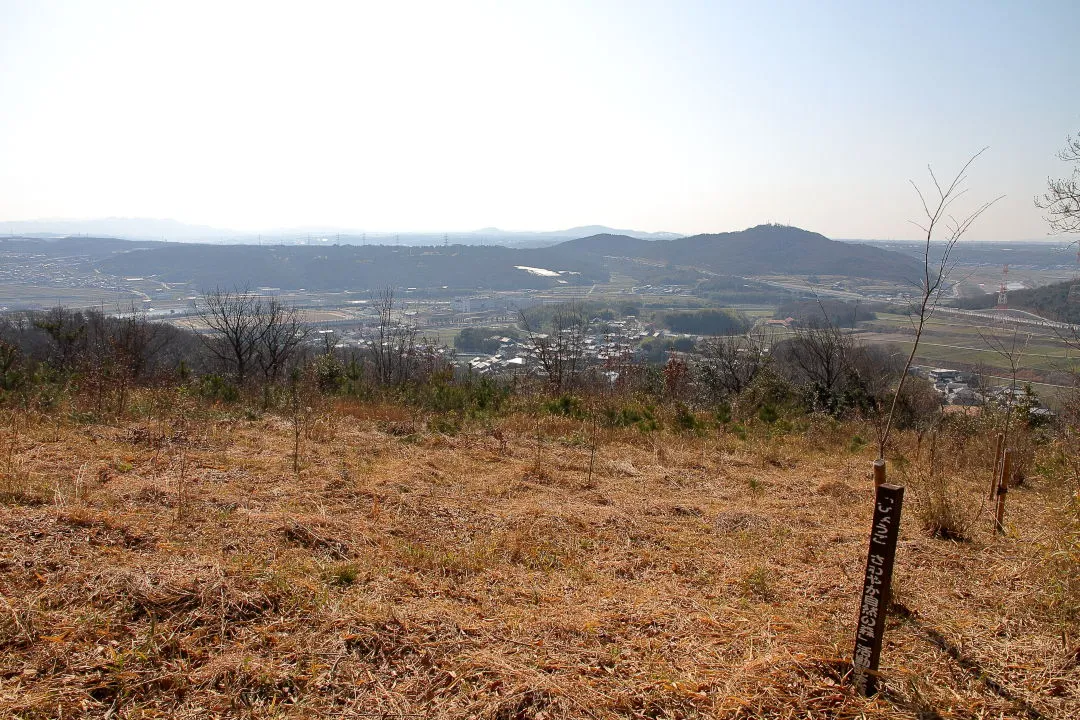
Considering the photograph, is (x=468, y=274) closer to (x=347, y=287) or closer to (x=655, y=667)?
(x=347, y=287)

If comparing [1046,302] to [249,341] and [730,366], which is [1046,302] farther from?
[249,341]

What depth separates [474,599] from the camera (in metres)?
3.35

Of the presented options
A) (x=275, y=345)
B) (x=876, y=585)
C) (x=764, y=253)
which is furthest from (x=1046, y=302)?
(x=764, y=253)

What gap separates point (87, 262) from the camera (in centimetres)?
6456

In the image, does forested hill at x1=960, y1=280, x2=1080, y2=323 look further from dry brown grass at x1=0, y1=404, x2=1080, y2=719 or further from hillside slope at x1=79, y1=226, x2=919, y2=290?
hillside slope at x1=79, y1=226, x2=919, y2=290

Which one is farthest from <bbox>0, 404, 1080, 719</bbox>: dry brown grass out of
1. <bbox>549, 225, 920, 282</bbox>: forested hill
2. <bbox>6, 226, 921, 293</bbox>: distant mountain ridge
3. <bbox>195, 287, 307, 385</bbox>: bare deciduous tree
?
<bbox>6, 226, 921, 293</bbox>: distant mountain ridge

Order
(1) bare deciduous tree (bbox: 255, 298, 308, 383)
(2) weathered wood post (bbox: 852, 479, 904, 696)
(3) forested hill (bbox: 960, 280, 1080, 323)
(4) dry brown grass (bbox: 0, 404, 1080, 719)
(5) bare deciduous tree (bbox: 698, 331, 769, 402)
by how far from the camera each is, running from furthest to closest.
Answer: (5) bare deciduous tree (bbox: 698, 331, 769, 402)
(1) bare deciduous tree (bbox: 255, 298, 308, 383)
(3) forested hill (bbox: 960, 280, 1080, 323)
(4) dry brown grass (bbox: 0, 404, 1080, 719)
(2) weathered wood post (bbox: 852, 479, 904, 696)

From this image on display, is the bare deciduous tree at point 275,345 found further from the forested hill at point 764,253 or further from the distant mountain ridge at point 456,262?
the distant mountain ridge at point 456,262

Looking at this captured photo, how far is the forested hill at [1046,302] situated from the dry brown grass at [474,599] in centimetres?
1096

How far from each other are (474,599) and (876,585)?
2.03 meters

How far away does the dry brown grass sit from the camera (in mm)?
2404

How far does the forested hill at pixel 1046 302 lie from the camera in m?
13.8

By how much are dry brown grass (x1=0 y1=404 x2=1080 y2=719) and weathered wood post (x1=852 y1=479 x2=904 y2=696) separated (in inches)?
4.5

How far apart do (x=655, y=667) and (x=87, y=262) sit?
80271mm
